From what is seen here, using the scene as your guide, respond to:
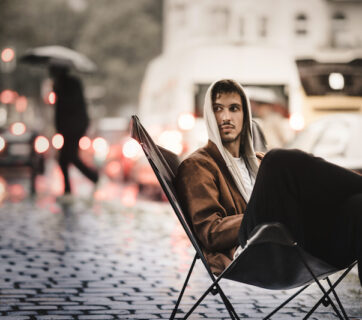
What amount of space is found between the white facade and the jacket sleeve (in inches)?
1915

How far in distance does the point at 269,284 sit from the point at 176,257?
13.1 feet

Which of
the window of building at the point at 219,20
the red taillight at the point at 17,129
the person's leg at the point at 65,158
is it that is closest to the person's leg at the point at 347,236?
the person's leg at the point at 65,158

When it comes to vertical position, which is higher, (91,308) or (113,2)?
(113,2)

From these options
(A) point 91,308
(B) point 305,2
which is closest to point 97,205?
(A) point 91,308

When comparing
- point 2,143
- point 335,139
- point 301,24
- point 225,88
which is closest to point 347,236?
point 225,88

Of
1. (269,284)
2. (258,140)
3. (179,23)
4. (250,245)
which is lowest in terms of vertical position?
(269,284)

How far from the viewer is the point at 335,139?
31.9ft

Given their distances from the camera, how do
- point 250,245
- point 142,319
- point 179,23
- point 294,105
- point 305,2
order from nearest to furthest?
1. point 250,245
2. point 142,319
3. point 294,105
4. point 305,2
5. point 179,23

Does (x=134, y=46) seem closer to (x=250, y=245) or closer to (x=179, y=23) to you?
(x=179, y=23)

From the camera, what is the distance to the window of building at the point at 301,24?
55.5 metres

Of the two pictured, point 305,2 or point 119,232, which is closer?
point 119,232

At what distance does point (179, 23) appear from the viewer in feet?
202

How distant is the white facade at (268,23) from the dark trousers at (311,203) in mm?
49131

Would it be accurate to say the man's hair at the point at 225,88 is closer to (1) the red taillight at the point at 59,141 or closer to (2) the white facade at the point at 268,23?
(1) the red taillight at the point at 59,141
